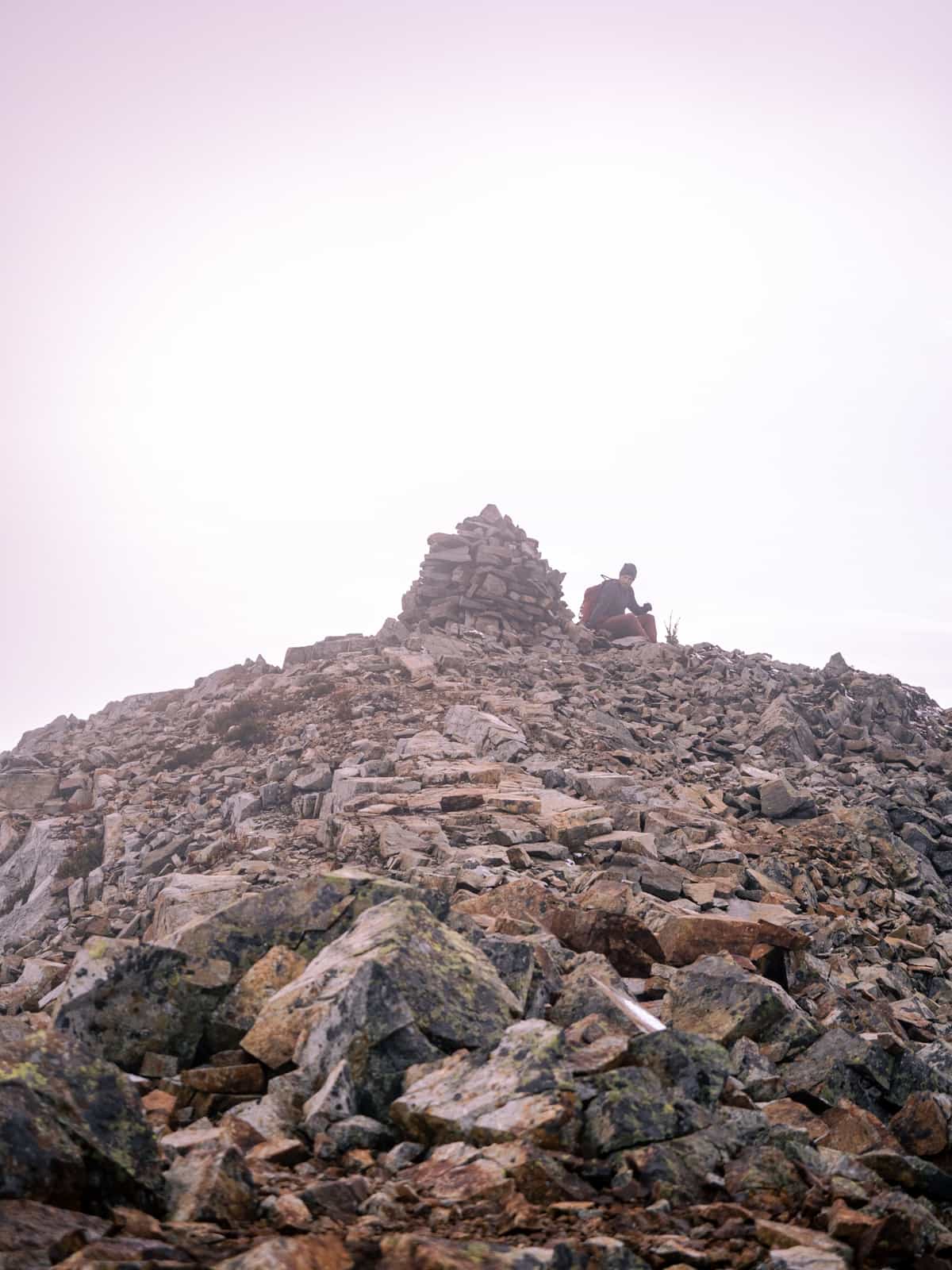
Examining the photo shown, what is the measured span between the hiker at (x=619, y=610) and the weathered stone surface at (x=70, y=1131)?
28668mm

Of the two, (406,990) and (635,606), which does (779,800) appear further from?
(635,606)

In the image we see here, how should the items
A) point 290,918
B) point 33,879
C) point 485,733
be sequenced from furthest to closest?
1. point 485,733
2. point 33,879
3. point 290,918

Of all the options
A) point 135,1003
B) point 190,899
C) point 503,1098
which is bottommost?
point 503,1098

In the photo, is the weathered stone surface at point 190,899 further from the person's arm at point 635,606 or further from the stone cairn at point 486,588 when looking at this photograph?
the person's arm at point 635,606

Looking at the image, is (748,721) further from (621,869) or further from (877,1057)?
(877,1057)

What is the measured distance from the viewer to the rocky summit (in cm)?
378

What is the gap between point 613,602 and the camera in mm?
32906

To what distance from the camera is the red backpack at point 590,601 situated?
3319 cm

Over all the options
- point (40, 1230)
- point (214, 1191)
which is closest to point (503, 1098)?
point (214, 1191)

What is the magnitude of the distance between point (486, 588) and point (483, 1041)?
25422 mm

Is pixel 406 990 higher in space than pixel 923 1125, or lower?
higher

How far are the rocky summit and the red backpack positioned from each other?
59.0ft

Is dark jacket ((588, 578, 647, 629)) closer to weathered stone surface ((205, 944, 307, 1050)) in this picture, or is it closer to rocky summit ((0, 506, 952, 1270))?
rocky summit ((0, 506, 952, 1270))

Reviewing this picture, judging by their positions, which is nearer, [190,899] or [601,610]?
[190,899]
